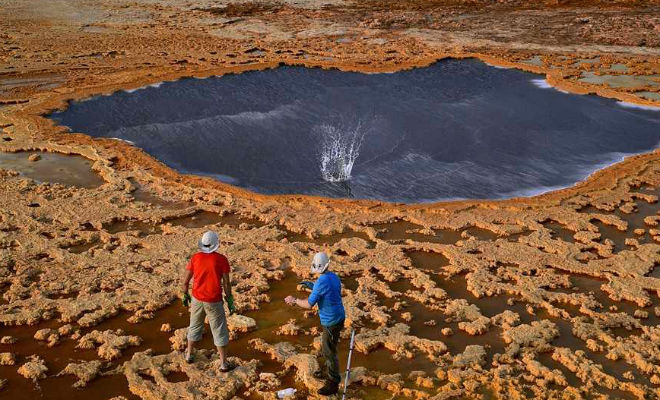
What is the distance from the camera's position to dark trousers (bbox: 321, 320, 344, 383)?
5352 mm

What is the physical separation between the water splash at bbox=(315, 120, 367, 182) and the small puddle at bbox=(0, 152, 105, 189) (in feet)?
13.1

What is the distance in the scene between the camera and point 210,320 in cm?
560

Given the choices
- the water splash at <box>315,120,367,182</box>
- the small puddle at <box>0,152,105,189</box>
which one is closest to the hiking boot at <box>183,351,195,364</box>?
the small puddle at <box>0,152,105,189</box>

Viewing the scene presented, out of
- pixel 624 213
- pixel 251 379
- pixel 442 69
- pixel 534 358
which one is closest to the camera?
pixel 251 379

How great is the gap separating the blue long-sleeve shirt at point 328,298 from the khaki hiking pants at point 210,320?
932 mm

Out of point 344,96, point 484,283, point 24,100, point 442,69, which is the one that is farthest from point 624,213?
point 24,100

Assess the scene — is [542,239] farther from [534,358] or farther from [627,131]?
[627,131]

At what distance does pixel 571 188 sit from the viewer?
11086mm

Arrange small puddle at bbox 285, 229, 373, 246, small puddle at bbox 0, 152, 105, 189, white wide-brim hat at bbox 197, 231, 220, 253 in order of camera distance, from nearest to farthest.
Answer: white wide-brim hat at bbox 197, 231, 220, 253 < small puddle at bbox 285, 229, 373, 246 < small puddle at bbox 0, 152, 105, 189

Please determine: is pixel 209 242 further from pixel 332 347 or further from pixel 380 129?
pixel 380 129

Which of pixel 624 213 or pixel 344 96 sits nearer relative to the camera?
pixel 624 213

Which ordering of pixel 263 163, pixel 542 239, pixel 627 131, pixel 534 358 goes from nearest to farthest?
pixel 534 358, pixel 542 239, pixel 263 163, pixel 627 131

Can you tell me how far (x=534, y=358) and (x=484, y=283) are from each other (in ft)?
5.16

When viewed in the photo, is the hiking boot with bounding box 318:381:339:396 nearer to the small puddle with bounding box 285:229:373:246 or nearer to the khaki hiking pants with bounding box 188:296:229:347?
the khaki hiking pants with bounding box 188:296:229:347
